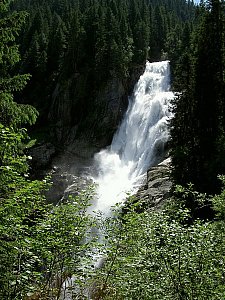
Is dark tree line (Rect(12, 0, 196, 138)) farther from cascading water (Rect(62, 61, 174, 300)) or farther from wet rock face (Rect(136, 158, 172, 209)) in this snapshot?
wet rock face (Rect(136, 158, 172, 209))

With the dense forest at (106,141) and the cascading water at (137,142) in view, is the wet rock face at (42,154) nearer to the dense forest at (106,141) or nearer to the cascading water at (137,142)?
the dense forest at (106,141)

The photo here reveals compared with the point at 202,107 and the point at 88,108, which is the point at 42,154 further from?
the point at 202,107

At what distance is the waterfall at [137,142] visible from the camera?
32.0 meters

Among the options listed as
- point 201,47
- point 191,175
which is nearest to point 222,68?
point 201,47

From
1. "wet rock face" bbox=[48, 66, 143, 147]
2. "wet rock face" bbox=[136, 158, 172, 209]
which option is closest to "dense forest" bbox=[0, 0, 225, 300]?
"wet rock face" bbox=[48, 66, 143, 147]

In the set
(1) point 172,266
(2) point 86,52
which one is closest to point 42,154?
(2) point 86,52

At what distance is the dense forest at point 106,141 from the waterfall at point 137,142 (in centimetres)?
292

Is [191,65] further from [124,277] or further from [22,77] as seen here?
[124,277]

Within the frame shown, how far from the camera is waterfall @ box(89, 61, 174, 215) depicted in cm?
3198

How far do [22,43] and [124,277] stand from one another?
65.7 metres

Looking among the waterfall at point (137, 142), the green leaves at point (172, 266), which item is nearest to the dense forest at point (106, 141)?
the green leaves at point (172, 266)

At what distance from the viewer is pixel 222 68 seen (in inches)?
872

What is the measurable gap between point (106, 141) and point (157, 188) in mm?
20083

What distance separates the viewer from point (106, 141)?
4147 centimetres
